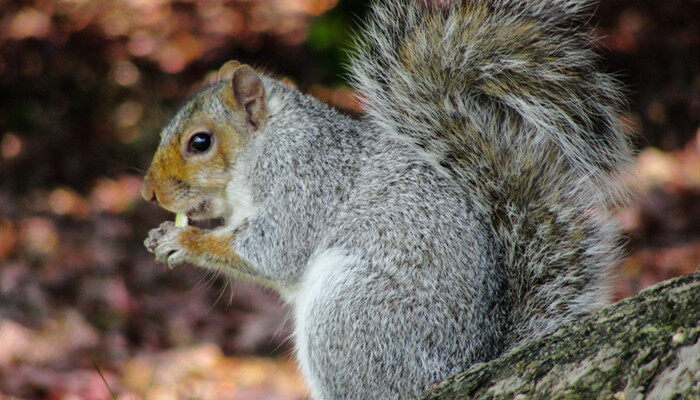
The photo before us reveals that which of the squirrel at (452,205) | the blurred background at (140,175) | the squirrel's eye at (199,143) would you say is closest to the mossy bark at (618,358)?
the squirrel at (452,205)

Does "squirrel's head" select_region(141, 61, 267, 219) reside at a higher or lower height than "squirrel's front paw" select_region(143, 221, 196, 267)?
higher

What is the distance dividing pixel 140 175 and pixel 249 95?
9.10ft

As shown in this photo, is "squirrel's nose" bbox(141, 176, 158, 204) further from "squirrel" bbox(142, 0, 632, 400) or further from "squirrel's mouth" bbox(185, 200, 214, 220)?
"squirrel" bbox(142, 0, 632, 400)

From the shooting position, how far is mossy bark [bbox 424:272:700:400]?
3.55 ft

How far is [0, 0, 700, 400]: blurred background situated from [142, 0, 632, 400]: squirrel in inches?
13.6

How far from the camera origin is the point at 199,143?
2.01 metres

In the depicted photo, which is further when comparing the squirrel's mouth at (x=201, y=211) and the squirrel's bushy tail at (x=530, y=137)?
the squirrel's mouth at (x=201, y=211)

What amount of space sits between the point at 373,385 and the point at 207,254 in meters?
0.62

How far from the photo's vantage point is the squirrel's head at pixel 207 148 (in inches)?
78.6

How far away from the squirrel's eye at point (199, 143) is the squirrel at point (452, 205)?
0.24m

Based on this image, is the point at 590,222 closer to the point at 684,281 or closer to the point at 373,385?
the point at 684,281

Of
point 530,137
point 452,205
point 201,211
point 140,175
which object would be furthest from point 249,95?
point 140,175

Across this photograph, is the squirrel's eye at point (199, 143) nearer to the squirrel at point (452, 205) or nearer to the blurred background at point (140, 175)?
the squirrel at point (452, 205)

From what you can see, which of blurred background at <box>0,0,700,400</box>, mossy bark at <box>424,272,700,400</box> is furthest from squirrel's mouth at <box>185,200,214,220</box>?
mossy bark at <box>424,272,700,400</box>
